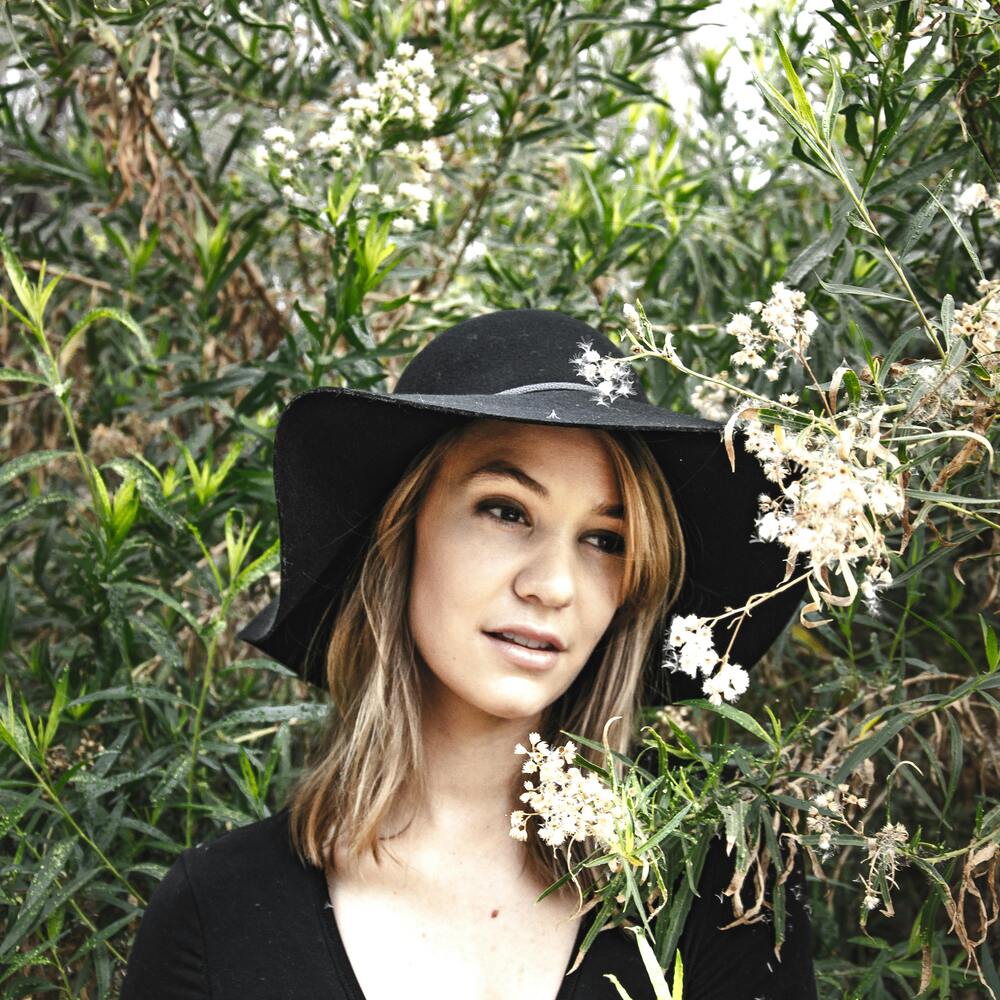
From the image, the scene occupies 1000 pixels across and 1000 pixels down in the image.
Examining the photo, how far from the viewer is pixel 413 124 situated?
1.86m

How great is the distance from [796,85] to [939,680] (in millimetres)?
973

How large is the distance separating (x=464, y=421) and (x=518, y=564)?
197mm

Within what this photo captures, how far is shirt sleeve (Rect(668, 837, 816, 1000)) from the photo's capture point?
1.45 metres

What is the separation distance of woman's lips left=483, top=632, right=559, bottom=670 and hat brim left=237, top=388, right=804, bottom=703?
10.2 inches

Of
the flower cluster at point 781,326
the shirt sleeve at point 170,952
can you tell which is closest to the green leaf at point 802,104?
the flower cluster at point 781,326

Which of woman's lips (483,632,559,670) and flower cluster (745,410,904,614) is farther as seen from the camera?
woman's lips (483,632,559,670)

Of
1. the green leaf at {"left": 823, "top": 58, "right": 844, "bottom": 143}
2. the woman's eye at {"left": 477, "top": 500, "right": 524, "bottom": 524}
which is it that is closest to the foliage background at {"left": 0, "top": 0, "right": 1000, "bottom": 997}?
the green leaf at {"left": 823, "top": 58, "right": 844, "bottom": 143}

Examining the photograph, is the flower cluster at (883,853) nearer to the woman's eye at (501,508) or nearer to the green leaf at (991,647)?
the green leaf at (991,647)

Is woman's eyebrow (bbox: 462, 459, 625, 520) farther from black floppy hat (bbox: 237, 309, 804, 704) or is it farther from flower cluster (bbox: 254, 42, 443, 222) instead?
flower cluster (bbox: 254, 42, 443, 222)

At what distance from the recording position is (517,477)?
4.61ft

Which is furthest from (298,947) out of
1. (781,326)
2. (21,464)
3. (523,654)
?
(781,326)

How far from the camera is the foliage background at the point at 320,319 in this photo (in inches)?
57.9

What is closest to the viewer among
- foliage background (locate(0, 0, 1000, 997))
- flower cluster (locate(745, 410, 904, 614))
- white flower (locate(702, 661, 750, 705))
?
flower cluster (locate(745, 410, 904, 614))

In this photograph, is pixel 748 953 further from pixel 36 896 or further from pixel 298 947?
pixel 36 896
